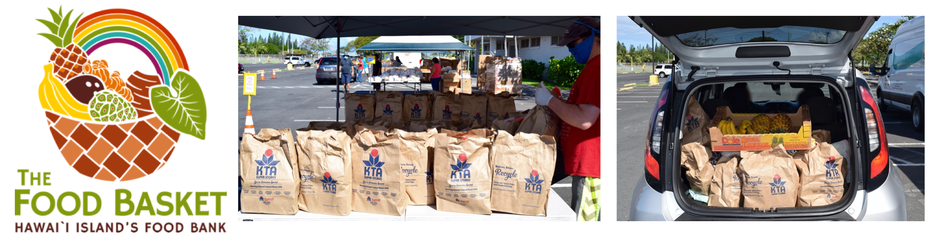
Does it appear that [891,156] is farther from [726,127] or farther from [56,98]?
[56,98]

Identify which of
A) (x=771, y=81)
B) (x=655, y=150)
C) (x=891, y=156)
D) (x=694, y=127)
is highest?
(x=771, y=81)

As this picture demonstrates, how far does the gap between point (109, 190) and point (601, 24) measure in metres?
2.51

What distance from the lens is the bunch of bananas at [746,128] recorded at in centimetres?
379

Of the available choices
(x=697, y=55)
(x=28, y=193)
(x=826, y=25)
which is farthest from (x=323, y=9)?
(x=826, y=25)

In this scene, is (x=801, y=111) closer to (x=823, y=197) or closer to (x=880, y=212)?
(x=823, y=197)

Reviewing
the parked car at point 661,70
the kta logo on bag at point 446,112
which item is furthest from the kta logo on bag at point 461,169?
the parked car at point 661,70

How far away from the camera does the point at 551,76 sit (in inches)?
920

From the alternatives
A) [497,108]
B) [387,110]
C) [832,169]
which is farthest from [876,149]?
[387,110]

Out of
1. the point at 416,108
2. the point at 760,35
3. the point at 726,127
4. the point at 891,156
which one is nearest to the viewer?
the point at 760,35

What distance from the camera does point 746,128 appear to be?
3.81 metres

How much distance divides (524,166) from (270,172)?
129 cm

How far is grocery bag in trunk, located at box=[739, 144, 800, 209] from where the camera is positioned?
3.09 meters

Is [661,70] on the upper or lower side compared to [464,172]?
upper

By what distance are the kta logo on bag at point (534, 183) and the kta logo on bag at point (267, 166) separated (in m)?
1.27
